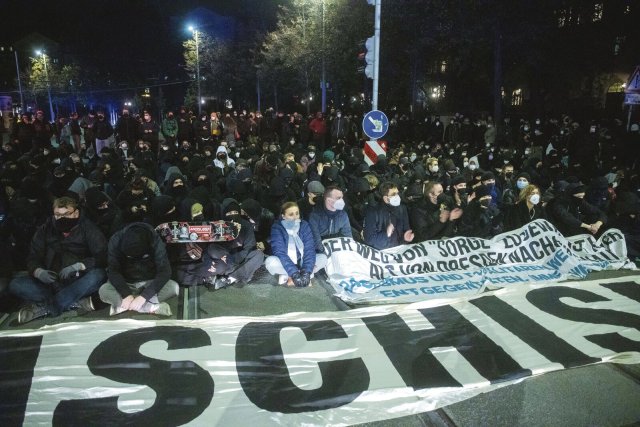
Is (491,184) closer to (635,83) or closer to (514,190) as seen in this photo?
(514,190)

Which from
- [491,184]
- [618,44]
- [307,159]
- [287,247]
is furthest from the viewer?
[618,44]

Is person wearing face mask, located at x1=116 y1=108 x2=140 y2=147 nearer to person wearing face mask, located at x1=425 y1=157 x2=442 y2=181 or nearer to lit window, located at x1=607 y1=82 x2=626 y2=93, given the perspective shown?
person wearing face mask, located at x1=425 y1=157 x2=442 y2=181

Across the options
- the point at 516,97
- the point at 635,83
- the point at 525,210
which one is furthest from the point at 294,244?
the point at 516,97

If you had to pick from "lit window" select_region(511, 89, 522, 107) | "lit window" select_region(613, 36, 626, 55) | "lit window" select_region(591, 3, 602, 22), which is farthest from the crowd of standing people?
"lit window" select_region(511, 89, 522, 107)

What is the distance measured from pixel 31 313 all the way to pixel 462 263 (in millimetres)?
5069

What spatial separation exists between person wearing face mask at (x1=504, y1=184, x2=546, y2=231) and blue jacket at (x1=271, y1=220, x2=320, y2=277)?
3.26 metres

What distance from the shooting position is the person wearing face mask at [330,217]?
23.1 ft

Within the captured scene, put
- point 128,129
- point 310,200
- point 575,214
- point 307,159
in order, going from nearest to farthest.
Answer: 1. point 310,200
2. point 575,214
3. point 307,159
4. point 128,129

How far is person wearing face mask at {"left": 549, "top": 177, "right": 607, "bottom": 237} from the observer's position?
7.76 meters

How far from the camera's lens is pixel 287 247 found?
259 inches

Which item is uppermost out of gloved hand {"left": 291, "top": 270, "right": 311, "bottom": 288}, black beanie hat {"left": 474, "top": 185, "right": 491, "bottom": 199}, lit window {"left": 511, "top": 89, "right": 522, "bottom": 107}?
lit window {"left": 511, "top": 89, "right": 522, "bottom": 107}

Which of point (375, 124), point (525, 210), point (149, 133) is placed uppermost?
point (375, 124)

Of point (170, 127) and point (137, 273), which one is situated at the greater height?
point (170, 127)

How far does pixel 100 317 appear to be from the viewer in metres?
5.53
